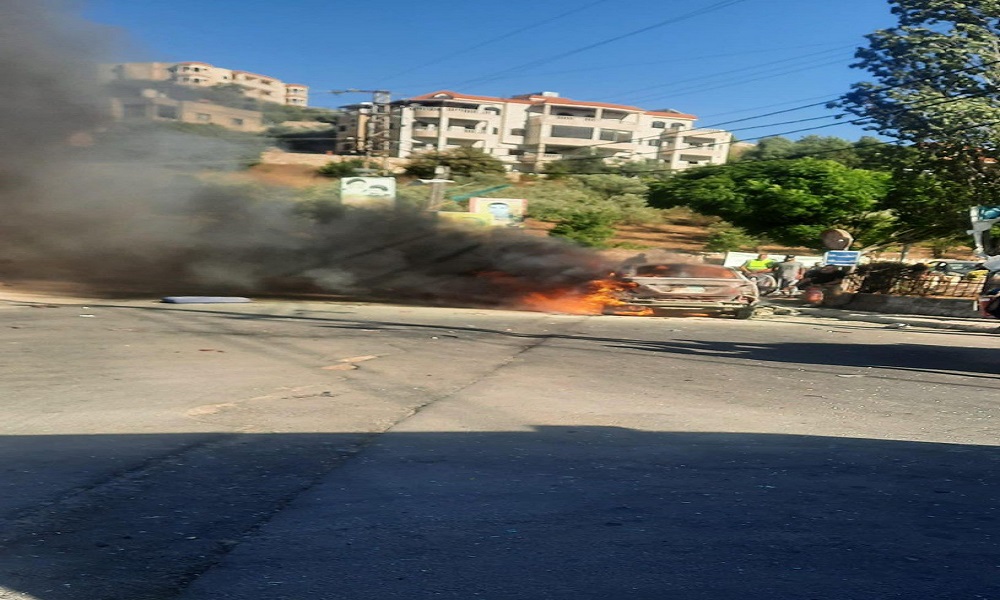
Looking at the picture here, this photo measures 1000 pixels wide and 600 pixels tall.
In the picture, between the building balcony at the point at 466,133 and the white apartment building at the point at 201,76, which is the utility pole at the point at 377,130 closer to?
the white apartment building at the point at 201,76

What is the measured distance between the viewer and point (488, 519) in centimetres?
512

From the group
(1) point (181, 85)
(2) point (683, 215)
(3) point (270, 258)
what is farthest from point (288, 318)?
(2) point (683, 215)

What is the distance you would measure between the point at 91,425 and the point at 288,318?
343 inches

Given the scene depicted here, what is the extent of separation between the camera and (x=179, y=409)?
823 centimetres

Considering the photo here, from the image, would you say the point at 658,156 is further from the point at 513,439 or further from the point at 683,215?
the point at 513,439

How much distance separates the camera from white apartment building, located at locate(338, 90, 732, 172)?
197 ft

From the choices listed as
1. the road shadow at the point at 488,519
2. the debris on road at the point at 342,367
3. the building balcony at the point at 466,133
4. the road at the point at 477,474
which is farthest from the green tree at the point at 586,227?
the road shadow at the point at 488,519

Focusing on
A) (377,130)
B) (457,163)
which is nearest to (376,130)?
(377,130)

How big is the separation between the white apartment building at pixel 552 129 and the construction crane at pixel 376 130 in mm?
12280

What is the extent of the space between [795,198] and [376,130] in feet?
68.4

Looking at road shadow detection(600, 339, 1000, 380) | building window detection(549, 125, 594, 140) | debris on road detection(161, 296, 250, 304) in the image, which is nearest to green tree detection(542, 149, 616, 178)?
building window detection(549, 125, 594, 140)

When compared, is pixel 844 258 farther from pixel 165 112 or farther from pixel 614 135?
pixel 614 135

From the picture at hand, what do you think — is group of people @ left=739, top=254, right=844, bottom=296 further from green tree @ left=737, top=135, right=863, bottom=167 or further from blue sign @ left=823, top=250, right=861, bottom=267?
green tree @ left=737, top=135, right=863, bottom=167

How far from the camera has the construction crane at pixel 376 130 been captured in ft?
99.3
